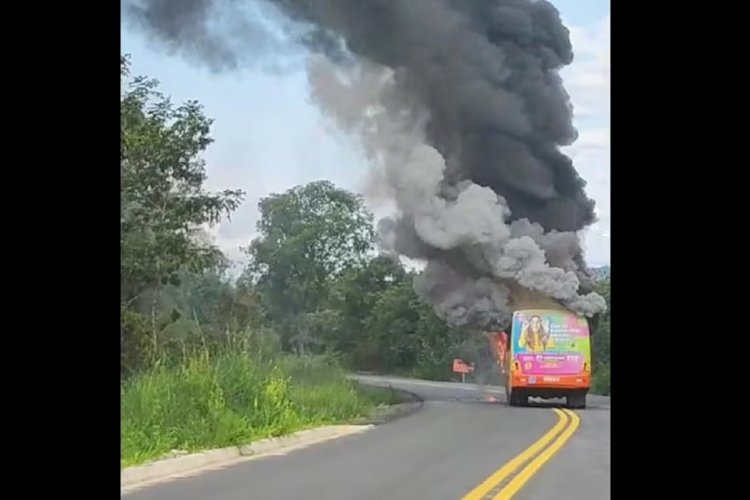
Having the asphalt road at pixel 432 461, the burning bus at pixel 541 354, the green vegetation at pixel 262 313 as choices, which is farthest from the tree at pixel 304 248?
the burning bus at pixel 541 354

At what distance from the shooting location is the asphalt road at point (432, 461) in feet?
Result: 6.71

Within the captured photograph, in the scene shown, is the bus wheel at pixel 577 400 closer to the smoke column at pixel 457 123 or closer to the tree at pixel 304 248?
the smoke column at pixel 457 123

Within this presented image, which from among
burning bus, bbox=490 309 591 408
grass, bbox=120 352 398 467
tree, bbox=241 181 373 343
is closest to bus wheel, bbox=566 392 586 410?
burning bus, bbox=490 309 591 408

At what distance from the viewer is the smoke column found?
2.18m

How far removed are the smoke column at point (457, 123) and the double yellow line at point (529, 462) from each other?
0.95 feet

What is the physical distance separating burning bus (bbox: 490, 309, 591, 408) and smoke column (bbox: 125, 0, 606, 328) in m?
0.04

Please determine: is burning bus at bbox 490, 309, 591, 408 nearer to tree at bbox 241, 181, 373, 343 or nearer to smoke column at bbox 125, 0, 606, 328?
smoke column at bbox 125, 0, 606, 328

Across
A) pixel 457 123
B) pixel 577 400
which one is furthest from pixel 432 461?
pixel 457 123

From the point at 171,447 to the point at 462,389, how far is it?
703mm
